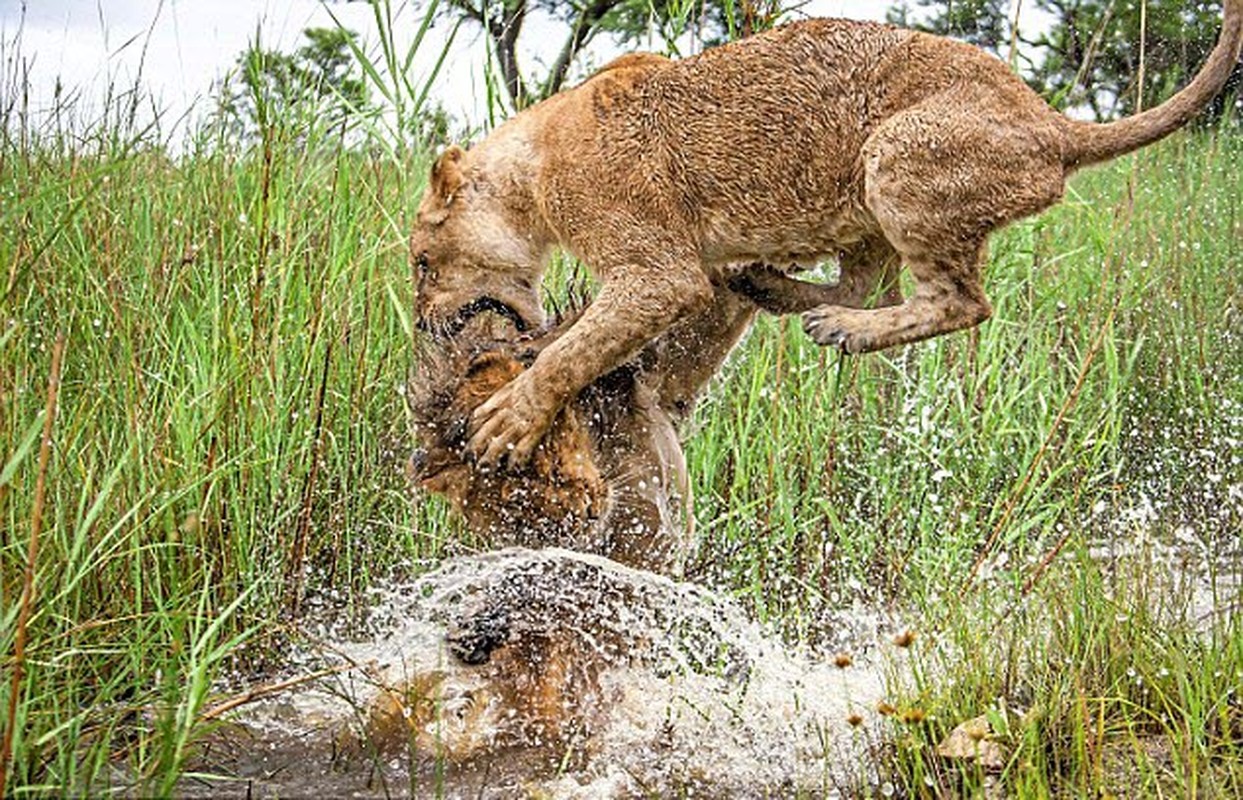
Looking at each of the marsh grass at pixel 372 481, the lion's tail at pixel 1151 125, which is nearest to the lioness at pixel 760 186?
the lion's tail at pixel 1151 125

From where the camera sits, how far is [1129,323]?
21.9 ft

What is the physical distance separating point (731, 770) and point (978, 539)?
1.72 metres

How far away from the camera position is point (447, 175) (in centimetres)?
416

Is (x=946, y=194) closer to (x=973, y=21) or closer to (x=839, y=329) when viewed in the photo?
(x=839, y=329)

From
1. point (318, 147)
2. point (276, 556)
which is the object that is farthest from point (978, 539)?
point (318, 147)

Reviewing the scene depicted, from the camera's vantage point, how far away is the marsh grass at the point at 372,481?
3072 millimetres

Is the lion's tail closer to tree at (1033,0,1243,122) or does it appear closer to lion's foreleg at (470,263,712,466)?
lion's foreleg at (470,263,712,466)

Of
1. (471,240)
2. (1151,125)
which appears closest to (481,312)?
(471,240)

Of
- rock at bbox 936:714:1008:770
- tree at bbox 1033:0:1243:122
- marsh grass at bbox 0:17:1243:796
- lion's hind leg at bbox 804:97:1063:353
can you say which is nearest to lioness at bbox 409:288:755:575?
marsh grass at bbox 0:17:1243:796

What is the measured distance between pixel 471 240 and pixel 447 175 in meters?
0.20

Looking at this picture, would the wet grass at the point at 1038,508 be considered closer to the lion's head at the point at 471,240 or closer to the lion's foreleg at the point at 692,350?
the lion's foreleg at the point at 692,350

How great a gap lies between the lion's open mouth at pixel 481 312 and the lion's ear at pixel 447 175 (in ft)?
1.07

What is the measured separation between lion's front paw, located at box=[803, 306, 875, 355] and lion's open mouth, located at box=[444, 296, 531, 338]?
88 cm

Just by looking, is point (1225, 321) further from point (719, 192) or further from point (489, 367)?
point (489, 367)
